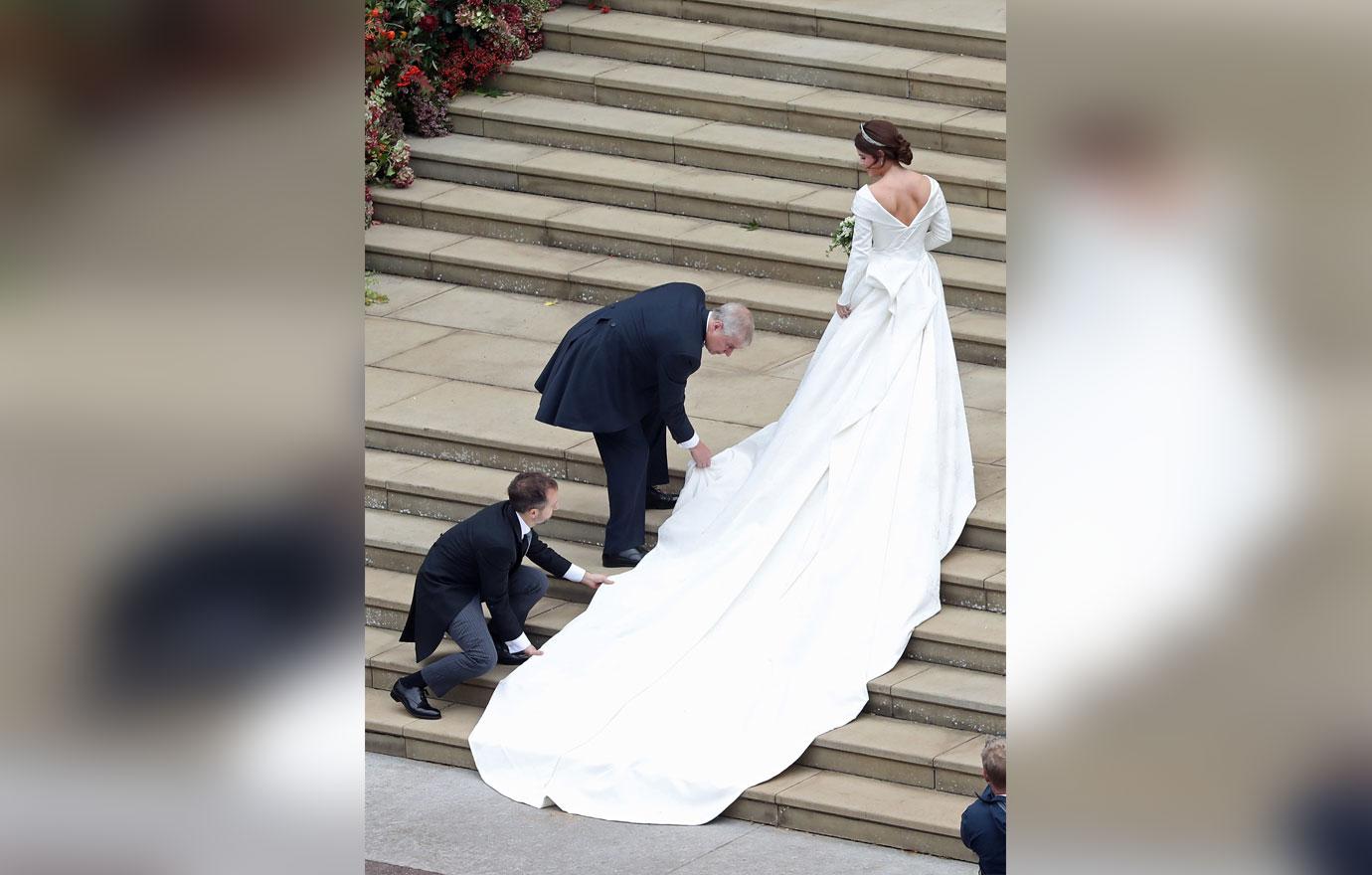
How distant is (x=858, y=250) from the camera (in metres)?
8.15

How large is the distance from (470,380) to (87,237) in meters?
9.11

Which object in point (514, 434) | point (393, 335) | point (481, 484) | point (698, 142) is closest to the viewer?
point (481, 484)

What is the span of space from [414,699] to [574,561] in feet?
3.59

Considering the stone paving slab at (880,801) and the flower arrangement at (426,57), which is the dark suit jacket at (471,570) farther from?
the flower arrangement at (426,57)

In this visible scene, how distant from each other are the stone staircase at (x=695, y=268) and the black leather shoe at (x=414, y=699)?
0.05 m

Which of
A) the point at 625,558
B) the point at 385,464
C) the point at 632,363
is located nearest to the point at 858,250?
the point at 632,363

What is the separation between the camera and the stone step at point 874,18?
12.1 m

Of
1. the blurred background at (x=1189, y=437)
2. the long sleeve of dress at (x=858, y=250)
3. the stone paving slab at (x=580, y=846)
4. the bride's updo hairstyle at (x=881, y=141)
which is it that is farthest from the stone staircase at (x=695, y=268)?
the blurred background at (x=1189, y=437)

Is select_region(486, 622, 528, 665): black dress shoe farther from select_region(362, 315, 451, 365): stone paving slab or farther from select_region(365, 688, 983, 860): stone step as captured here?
select_region(362, 315, 451, 365): stone paving slab

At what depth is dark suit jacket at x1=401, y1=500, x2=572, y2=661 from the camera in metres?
7.74

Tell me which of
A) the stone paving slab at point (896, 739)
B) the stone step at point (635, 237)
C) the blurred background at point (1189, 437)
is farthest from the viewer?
the stone step at point (635, 237)

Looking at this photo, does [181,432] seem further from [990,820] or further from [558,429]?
[558,429]

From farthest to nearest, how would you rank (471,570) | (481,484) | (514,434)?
(514,434) < (481,484) < (471,570)

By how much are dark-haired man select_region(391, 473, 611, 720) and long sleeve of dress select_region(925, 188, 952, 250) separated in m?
1.90
